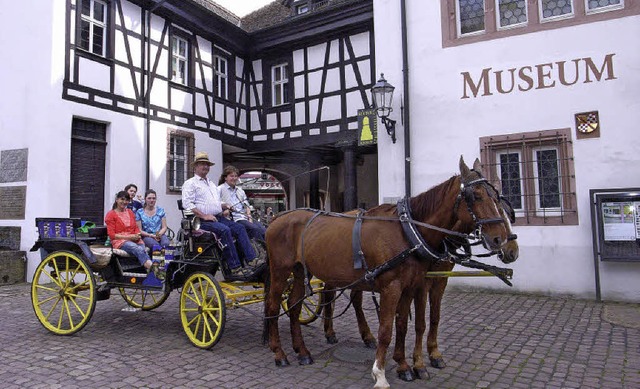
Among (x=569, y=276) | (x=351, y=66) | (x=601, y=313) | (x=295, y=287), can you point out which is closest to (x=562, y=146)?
(x=569, y=276)

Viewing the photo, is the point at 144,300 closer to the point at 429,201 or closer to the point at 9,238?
the point at 429,201

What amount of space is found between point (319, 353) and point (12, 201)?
26.7 ft

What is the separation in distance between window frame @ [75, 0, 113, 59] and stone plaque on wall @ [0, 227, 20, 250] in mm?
3970

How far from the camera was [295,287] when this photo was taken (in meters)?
4.70

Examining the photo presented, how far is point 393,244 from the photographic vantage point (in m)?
3.84

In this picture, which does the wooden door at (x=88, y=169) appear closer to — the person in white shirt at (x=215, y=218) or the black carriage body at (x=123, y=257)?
the black carriage body at (x=123, y=257)

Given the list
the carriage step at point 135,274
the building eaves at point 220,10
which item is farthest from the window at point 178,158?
the carriage step at point 135,274

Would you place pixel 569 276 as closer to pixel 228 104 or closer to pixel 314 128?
pixel 314 128

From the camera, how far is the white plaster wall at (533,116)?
736 centimetres

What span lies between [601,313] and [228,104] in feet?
35.2

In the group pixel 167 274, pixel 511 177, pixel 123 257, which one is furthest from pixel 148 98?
pixel 511 177

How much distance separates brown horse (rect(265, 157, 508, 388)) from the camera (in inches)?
143

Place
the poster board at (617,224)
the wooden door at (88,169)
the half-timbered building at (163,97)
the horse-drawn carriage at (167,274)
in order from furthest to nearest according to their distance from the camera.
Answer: the wooden door at (88,169), the half-timbered building at (163,97), the poster board at (617,224), the horse-drawn carriage at (167,274)

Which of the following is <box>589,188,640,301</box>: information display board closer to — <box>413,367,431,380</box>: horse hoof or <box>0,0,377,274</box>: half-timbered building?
<box>413,367,431,380</box>: horse hoof
